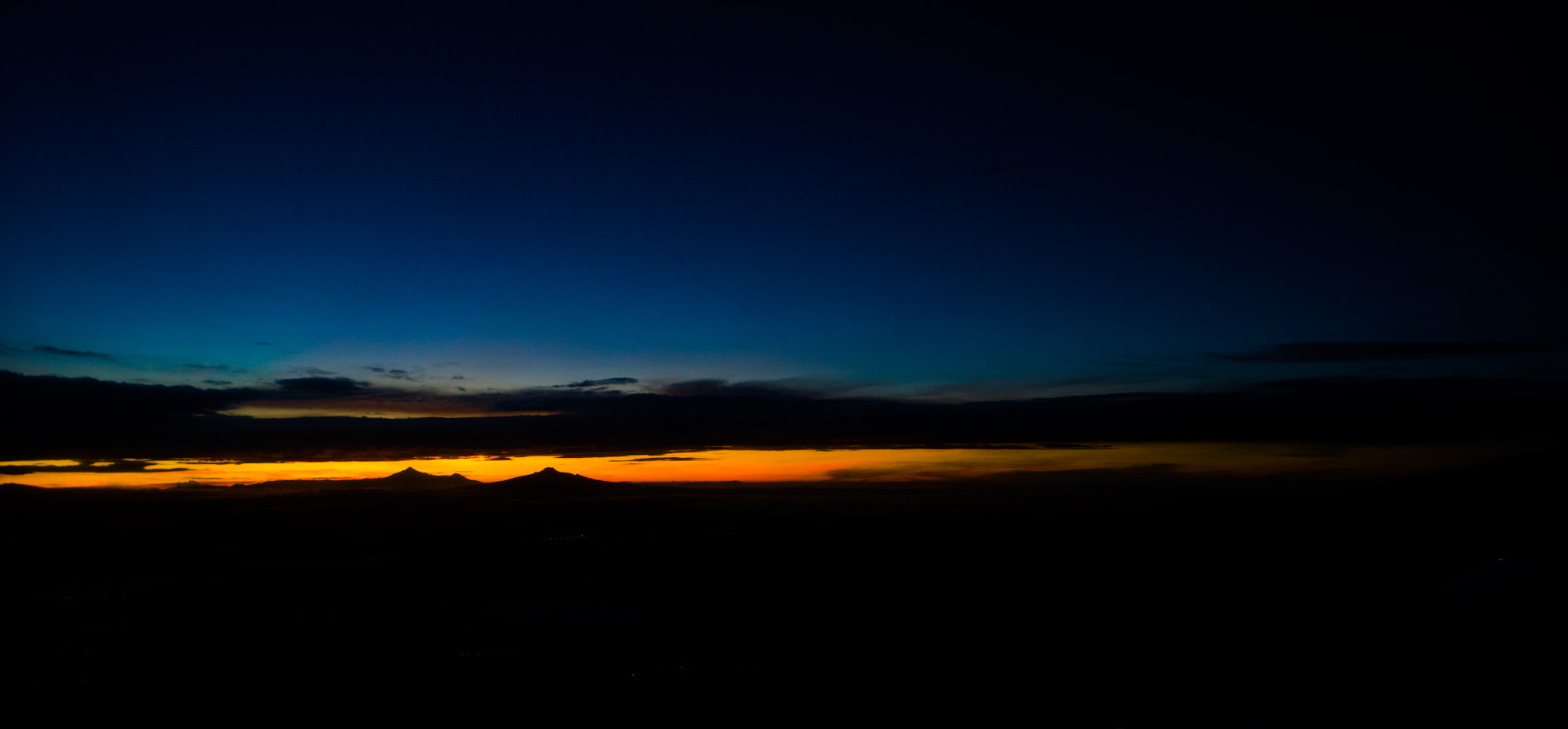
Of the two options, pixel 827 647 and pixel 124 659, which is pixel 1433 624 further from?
pixel 124 659

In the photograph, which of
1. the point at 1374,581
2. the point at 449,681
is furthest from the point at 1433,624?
the point at 1374,581

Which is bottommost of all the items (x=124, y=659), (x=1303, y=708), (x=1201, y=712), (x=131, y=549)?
(x=131, y=549)

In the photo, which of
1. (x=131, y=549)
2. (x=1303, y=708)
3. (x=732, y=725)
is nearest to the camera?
(x=1303, y=708)

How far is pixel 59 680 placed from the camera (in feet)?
124

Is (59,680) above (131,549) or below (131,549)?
above

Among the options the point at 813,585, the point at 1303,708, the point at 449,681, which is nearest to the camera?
the point at 1303,708

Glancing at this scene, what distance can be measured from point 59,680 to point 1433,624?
2184 inches

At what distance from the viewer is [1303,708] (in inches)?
257

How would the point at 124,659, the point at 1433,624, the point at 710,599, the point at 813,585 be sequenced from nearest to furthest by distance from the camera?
the point at 1433,624, the point at 124,659, the point at 710,599, the point at 813,585

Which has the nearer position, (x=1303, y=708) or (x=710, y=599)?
(x=1303, y=708)

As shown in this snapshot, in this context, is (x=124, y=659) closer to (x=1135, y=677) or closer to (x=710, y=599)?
(x=710, y=599)

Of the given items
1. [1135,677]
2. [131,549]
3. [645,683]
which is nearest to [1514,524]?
[1135,677]

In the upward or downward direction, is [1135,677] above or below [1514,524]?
above

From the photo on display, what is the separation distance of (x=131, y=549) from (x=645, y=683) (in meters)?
214
